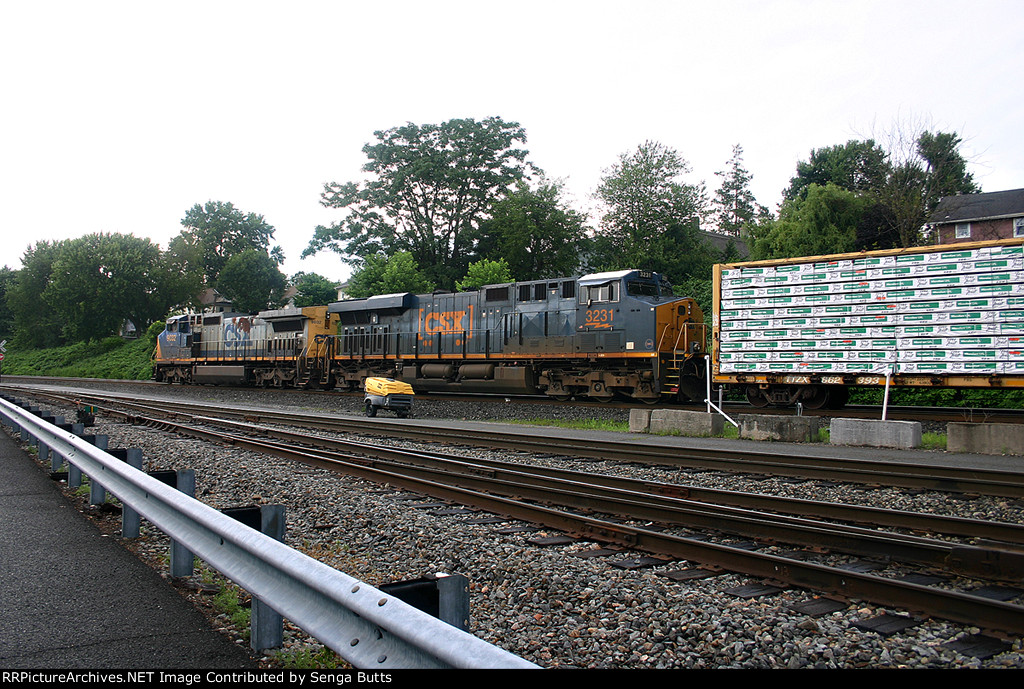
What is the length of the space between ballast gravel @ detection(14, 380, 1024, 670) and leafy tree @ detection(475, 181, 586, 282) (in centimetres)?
3288

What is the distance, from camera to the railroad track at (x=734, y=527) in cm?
442

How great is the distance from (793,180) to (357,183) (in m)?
34.0

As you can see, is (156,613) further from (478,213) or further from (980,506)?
(478,213)

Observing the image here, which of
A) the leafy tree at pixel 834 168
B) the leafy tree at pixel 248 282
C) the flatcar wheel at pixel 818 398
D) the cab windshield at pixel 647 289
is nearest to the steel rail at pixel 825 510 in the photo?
the flatcar wheel at pixel 818 398

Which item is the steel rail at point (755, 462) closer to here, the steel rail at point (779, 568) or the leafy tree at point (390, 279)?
the steel rail at point (779, 568)

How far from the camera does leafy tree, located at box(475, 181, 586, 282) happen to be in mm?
40719

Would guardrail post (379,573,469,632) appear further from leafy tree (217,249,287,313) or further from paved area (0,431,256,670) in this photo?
leafy tree (217,249,287,313)

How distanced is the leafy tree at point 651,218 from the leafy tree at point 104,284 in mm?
46439

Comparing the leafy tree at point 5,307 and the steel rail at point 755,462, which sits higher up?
the leafy tree at point 5,307

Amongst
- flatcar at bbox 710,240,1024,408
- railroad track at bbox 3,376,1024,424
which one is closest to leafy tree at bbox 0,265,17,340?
railroad track at bbox 3,376,1024,424

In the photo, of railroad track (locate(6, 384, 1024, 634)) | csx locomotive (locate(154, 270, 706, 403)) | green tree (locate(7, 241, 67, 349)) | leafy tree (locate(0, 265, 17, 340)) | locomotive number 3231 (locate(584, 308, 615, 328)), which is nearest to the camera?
railroad track (locate(6, 384, 1024, 634))

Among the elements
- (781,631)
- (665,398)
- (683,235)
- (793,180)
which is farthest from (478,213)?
(781,631)

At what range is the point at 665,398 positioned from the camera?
18688 millimetres

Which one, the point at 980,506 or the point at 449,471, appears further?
the point at 449,471
